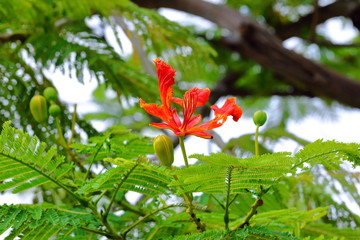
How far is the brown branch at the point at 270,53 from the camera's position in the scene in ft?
7.49

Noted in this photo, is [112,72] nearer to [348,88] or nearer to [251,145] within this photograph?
[251,145]

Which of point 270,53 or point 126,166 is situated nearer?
point 126,166

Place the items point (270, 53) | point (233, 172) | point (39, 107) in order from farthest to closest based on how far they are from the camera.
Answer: point (270, 53) → point (39, 107) → point (233, 172)

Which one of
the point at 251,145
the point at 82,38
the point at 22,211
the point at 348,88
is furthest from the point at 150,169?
the point at 348,88

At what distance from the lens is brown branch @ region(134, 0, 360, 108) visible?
228 cm

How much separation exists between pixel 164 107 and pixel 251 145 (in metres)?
0.78

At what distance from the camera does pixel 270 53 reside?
233 centimetres

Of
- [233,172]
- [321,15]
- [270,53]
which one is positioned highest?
[321,15]

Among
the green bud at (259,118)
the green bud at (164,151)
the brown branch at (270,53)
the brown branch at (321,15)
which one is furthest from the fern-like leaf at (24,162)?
Answer: the brown branch at (321,15)

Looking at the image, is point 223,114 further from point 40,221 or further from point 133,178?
point 40,221

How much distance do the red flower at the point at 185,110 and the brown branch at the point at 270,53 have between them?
1477mm

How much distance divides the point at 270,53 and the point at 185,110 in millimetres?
1625

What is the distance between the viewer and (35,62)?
1.23 meters

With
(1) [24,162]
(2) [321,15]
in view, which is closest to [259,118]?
(1) [24,162]
